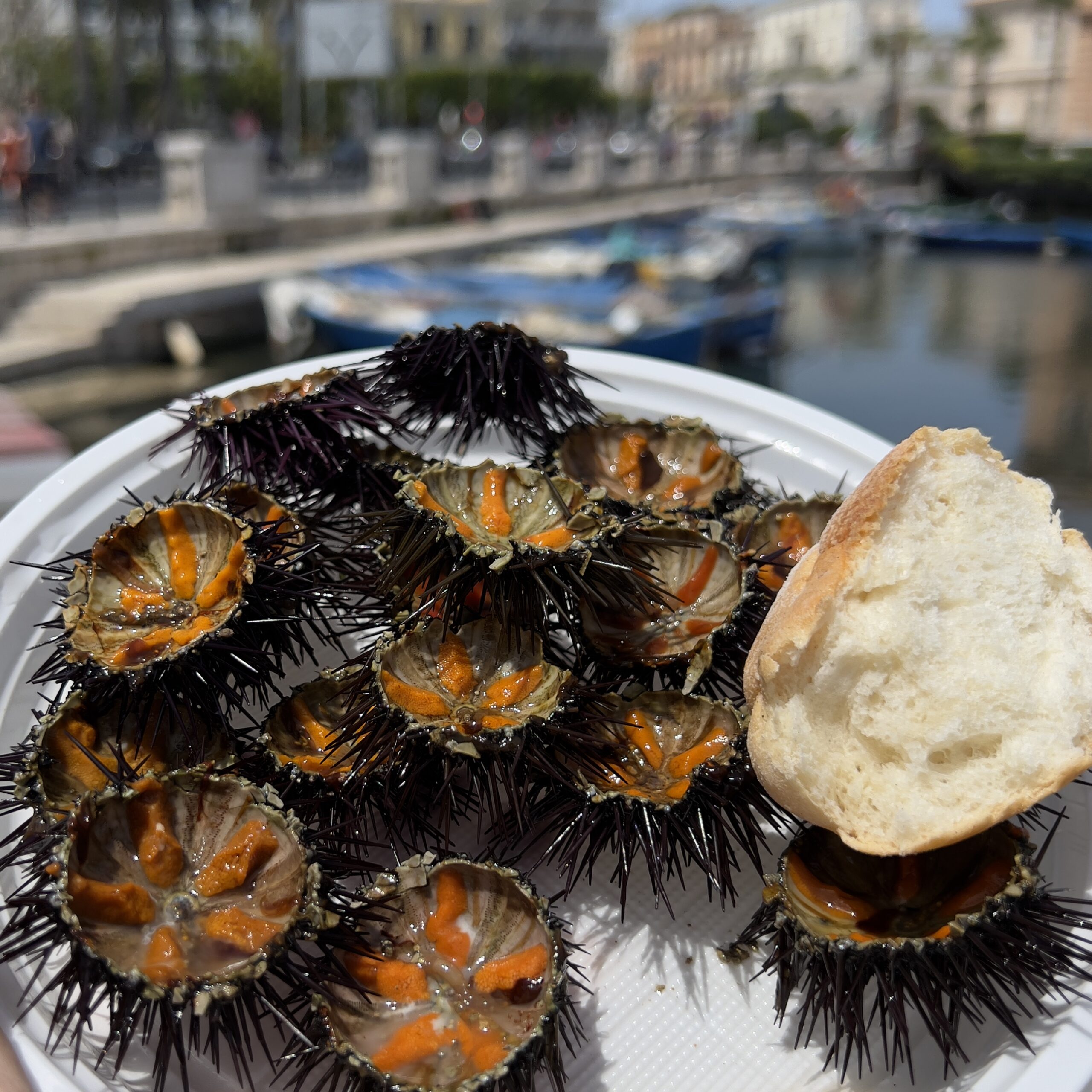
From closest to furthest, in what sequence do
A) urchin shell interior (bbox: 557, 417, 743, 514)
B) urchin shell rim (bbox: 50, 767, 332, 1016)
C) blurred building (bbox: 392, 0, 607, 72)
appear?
1. urchin shell rim (bbox: 50, 767, 332, 1016)
2. urchin shell interior (bbox: 557, 417, 743, 514)
3. blurred building (bbox: 392, 0, 607, 72)

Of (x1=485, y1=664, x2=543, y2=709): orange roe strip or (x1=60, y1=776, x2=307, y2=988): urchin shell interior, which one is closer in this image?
(x1=60, y1=776, x2=307, y2=988): urchin shell interior

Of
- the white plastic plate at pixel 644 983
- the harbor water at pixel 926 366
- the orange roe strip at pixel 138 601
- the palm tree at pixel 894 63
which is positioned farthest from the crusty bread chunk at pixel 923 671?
the palm tree at pixel 894 63

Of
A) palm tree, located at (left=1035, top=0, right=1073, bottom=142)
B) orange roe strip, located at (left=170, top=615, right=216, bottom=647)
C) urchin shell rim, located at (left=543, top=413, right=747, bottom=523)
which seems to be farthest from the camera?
palm tree, located at (left=1035, top=0, right=1073, bottom=142)

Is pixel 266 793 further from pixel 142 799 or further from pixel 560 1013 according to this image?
pixel 560 1013

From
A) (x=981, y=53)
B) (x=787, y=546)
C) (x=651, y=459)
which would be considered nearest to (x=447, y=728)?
(x=787, y=546)

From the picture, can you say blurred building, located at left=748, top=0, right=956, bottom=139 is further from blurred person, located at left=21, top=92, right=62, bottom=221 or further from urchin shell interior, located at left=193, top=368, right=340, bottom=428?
urchin shell interior, located at left=193, top=368, right=340, bottom=428

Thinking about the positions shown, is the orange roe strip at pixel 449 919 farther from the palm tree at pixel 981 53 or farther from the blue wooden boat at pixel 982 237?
the palm tree at pixel 981 53

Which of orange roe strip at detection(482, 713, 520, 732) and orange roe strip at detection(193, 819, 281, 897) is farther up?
orange roe strip at detection(482, 713, 520, 732)

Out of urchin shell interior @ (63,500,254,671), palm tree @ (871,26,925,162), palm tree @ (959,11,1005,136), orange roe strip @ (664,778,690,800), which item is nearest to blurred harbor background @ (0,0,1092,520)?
urchin shell interior @ (63,500,254,671)
